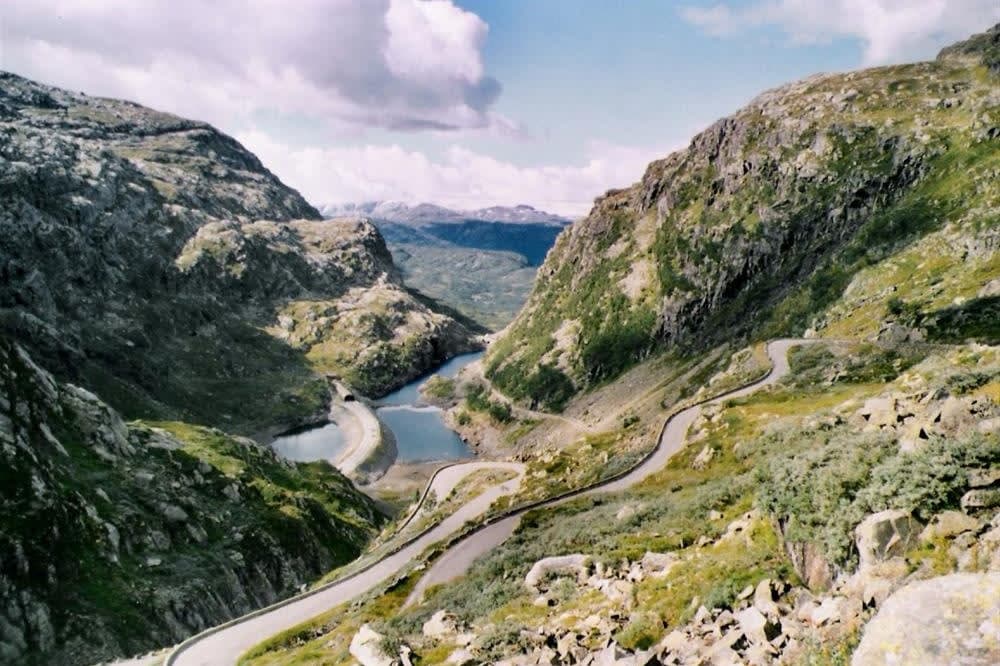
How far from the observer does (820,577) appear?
60.7 feet

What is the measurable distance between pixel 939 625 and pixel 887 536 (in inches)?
222

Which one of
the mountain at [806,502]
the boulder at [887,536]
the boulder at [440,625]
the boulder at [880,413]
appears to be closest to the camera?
the mountain at [806,502]

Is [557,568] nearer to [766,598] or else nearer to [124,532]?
[766,598]

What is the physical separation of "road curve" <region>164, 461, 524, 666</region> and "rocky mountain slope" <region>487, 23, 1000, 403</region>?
5572 cm

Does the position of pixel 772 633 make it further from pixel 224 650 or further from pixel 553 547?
pixel 224 650

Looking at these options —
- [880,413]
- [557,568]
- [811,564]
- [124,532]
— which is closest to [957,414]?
[811,564]

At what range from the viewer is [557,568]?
3192cm

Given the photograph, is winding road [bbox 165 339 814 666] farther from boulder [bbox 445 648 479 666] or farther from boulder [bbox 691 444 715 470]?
boulder [bbox 445 648 479 666]

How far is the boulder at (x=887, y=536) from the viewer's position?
1566 cm

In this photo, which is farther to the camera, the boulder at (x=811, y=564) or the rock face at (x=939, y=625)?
the boulder at (x=811, y=564)

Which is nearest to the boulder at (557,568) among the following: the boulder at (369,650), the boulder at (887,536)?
the boulder at (369,650)

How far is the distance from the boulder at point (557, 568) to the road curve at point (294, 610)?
1876 cm

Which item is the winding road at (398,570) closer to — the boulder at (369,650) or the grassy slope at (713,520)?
the grassy slope at (713,520)

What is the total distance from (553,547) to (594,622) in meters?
14.4
